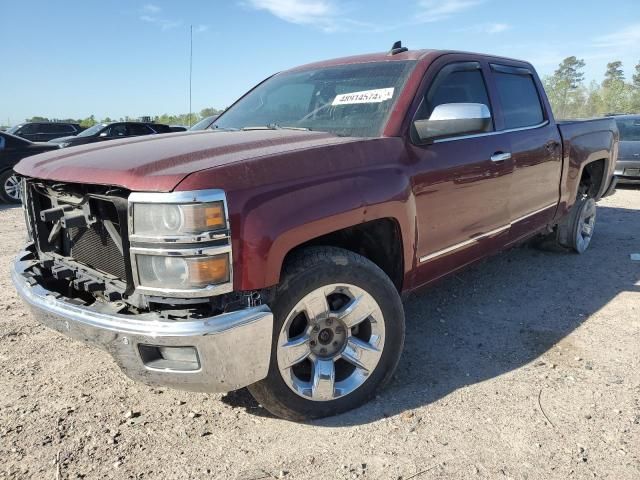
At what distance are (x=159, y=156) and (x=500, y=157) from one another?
2363mm

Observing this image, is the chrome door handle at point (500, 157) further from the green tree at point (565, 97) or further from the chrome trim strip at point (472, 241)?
the green tree at point (565, 97)

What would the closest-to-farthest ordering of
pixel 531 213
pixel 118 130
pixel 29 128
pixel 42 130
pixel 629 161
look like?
pixel 531 213
pixel 629 161
pixel 118 130
pixel 29 128
pixel 42 130

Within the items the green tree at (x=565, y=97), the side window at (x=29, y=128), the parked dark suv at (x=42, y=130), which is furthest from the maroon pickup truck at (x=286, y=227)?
the green tree at (x=565, y=97)

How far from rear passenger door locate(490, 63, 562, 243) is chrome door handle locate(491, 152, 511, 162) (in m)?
0.09

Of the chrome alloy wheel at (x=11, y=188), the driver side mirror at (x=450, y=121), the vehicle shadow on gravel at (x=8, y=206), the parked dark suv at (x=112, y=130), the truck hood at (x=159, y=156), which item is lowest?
the vehicle shadow on gravel at (x=8, y=206)

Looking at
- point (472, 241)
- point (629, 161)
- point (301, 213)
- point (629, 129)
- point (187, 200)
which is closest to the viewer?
point (187, 200)

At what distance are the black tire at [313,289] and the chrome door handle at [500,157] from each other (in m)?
1.41

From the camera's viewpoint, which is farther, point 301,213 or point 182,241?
point 301,213

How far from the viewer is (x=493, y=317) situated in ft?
12.8

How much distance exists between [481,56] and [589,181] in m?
2.60

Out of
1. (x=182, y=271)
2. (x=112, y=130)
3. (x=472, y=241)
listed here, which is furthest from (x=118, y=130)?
(x=182, y=271)

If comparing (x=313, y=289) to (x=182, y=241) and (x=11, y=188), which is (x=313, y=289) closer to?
(x=182, y=241)

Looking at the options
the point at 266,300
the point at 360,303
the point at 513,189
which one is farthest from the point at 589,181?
the point at 266,300

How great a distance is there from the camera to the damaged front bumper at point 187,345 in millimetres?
2080
